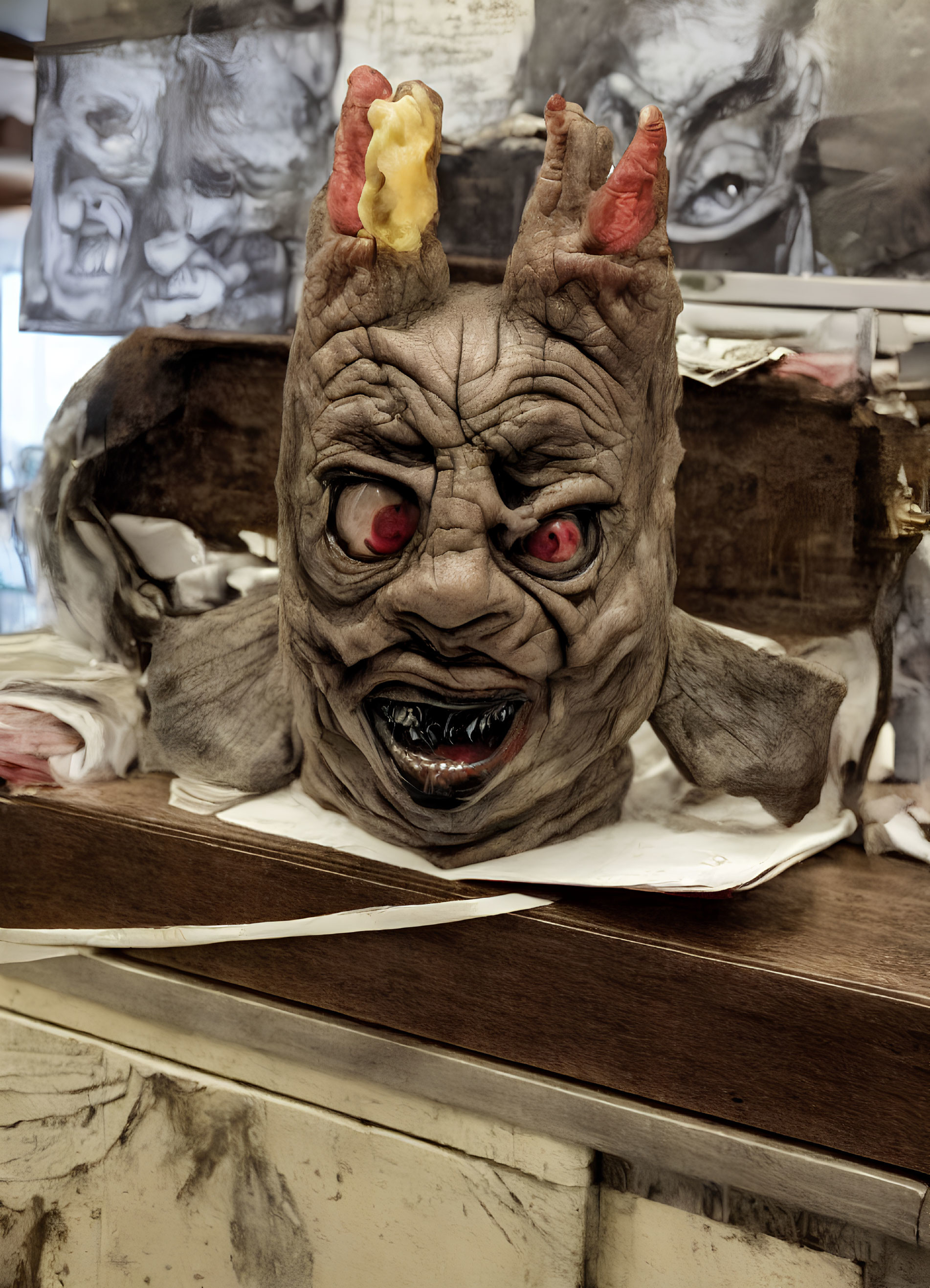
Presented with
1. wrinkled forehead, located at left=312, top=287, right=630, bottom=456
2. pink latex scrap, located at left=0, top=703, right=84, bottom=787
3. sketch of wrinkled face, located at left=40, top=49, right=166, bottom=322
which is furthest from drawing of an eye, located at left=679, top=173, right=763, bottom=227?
pink latex scrap, located at left=0, top=703, right=84, bottom=787

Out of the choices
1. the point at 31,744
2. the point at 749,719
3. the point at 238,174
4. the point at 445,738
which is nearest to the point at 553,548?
the point at 445,738

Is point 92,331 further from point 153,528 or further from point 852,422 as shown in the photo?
point 852,422

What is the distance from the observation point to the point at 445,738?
1227 mm

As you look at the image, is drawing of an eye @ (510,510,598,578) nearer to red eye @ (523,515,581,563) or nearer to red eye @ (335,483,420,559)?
red eye @ (523,515,581,563)

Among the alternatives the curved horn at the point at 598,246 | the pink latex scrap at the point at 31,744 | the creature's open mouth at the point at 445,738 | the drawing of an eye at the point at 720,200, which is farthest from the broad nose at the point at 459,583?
the drawing of an eye at the point at 720,200

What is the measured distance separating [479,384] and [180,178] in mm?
982

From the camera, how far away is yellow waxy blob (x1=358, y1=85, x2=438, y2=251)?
3.36 ft

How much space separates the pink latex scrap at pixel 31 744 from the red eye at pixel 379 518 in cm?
61

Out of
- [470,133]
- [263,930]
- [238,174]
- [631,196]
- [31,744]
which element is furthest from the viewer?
[238,174]

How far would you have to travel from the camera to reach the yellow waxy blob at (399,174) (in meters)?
1.02

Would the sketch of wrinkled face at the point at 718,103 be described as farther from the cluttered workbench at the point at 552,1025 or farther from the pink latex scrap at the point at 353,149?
the cluttered workbench at the point at 552,1025

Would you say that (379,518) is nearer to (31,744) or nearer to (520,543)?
(520,543)

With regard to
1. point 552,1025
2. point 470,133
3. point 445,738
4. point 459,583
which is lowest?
point 552,1025

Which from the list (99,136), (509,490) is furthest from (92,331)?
(509,490)
